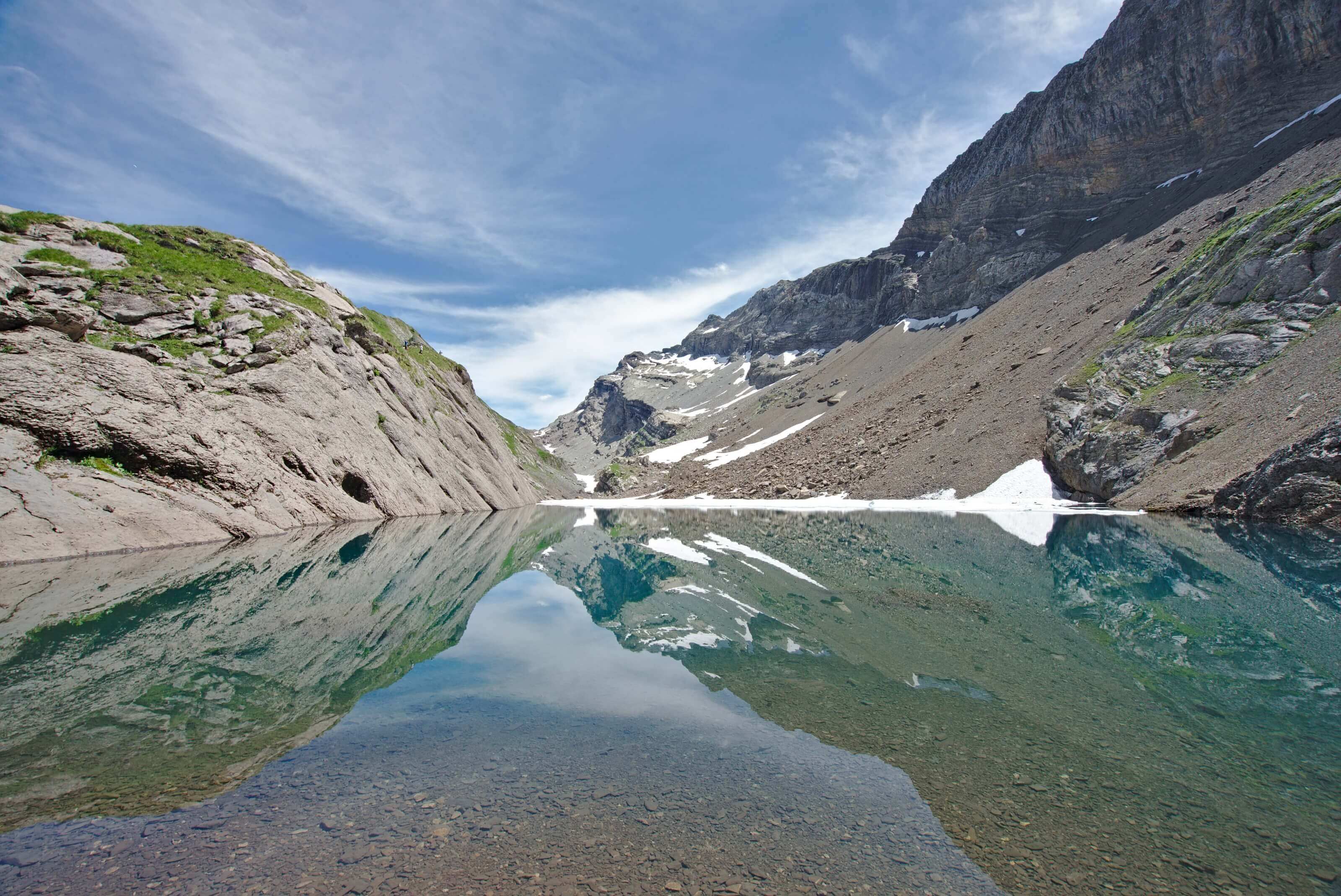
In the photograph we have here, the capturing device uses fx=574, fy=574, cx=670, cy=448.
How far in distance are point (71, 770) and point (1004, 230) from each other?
131662 millimetres

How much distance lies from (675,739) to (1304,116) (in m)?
110

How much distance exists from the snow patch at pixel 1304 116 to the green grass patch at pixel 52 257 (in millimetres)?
115650

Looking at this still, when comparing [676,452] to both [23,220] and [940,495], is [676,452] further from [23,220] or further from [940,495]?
[23,220]

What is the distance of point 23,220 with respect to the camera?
30.7 metres

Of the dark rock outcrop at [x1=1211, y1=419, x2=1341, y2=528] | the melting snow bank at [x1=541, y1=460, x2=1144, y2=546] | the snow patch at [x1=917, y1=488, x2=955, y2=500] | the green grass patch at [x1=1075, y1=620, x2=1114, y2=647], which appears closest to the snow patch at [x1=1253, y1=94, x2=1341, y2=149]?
the melting snow bank at [x1=541, y1=460, x2=1144, y2=546]

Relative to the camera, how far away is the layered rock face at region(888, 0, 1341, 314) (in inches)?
2987

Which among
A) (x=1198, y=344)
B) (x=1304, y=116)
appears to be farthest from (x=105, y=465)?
(x=1304, y=116)

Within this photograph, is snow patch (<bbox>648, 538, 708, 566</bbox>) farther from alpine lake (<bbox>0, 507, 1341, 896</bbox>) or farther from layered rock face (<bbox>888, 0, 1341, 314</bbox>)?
layered rock face (<bbox>888, 0, 1341, 314</bbox>)

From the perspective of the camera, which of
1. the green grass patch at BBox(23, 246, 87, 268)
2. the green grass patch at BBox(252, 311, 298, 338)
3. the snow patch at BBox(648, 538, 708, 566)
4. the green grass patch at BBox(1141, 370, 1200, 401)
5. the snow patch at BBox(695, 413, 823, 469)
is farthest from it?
the snow patch at BBox(695, 413, 823, 469)

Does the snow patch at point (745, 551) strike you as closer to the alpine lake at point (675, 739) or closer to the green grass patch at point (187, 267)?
the alpine lake at point (675, 739)

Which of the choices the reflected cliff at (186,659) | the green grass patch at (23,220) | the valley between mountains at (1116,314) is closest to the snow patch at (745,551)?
the reflected cliff at (186,659)

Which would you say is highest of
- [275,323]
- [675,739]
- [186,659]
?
[275,323]

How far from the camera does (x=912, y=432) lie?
60.7m

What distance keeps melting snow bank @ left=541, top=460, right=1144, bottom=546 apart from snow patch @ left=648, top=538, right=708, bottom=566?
1383cm
